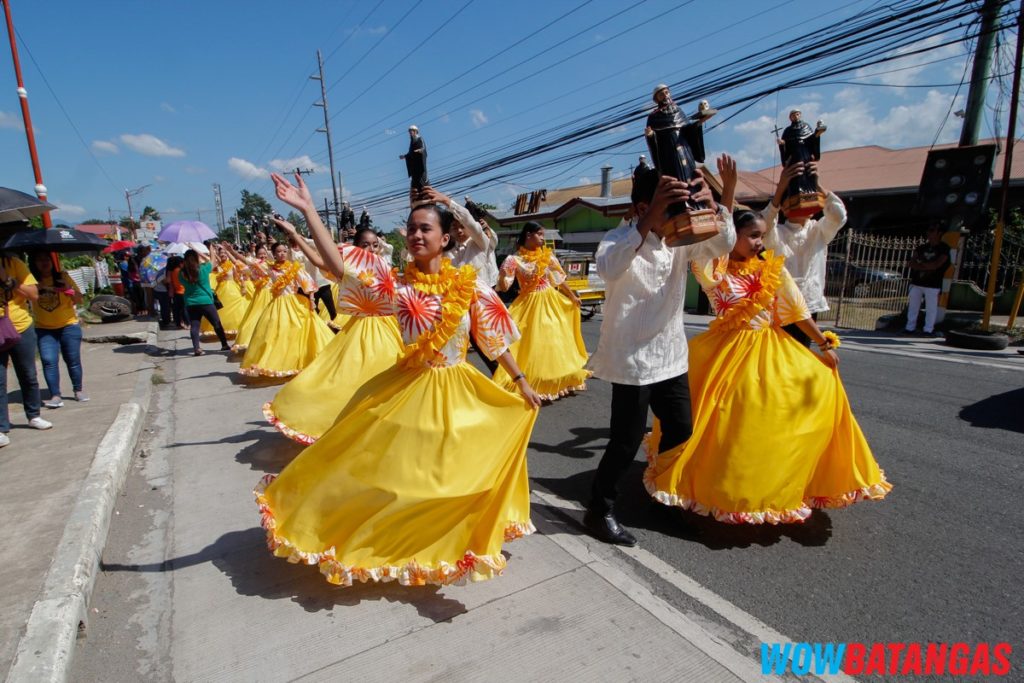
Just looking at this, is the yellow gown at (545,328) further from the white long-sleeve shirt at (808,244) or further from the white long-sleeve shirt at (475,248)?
the white long-sleeve shirt at (808,244)

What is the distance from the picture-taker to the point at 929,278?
1034 cm

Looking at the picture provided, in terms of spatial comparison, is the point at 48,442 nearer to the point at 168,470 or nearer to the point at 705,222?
the point at 168,470

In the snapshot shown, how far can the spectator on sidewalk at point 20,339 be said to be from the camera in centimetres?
492

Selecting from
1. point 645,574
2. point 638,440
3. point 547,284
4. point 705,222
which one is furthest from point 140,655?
point 547,284

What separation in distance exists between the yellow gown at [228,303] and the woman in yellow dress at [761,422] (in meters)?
11.0

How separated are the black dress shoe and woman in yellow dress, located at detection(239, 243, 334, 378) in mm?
5097

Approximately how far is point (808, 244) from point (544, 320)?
271 centimetres

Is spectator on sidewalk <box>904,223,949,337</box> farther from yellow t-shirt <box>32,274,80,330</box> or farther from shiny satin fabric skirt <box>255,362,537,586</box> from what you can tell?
yellow t-shirt <box>32,274,80,330</box>

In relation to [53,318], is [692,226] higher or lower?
higher

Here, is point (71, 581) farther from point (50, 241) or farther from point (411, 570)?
point (50, 241)

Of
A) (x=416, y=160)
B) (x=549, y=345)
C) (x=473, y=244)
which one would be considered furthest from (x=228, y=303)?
(x=416, y=160)

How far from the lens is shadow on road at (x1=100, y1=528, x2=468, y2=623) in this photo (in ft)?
8.82

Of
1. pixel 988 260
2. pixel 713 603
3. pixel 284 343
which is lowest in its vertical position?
pixel 713 603

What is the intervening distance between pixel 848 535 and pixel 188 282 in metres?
9.42
